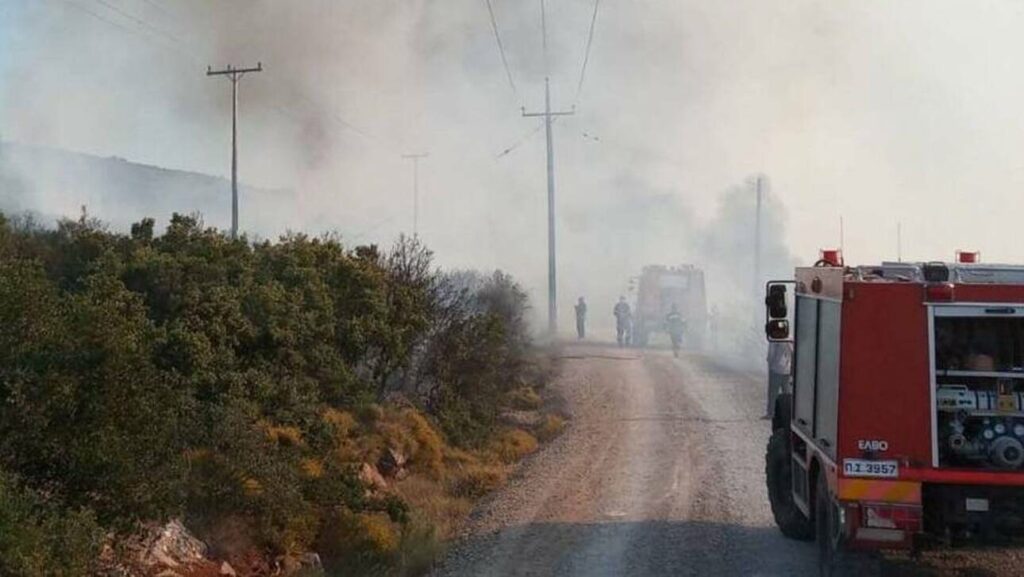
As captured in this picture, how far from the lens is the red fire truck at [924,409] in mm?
7484

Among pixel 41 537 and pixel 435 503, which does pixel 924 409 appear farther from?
pixel 435 503

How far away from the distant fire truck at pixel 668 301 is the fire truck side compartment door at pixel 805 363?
30055mm

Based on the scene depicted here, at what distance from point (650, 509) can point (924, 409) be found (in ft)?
17.0

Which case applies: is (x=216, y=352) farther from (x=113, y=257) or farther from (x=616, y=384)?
(x=616, y=384)

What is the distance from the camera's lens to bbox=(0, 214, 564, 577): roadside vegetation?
8234 millimetres

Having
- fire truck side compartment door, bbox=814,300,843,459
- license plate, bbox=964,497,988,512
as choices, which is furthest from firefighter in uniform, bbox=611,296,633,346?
license plate, bbox=964,497,988,512

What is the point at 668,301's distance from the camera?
135 feet

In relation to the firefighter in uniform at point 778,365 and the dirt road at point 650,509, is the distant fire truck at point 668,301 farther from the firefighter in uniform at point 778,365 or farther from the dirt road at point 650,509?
the firefighter in uniform at point 778,365

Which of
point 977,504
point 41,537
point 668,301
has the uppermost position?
point 668,301

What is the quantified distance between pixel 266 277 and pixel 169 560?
19.4 ft

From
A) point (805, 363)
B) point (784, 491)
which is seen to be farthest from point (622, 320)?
point (805, 363)

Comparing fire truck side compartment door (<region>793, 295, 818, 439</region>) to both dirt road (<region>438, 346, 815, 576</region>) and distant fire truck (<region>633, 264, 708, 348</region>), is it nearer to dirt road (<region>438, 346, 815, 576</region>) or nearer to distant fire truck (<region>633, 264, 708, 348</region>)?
dirt road (<region>438, 346, 815, 576</region>)

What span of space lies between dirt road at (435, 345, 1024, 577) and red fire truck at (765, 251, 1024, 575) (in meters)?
0.72

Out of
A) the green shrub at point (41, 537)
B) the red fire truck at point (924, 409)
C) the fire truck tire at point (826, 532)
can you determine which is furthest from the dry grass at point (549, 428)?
the green shrub at point (41, 537)
